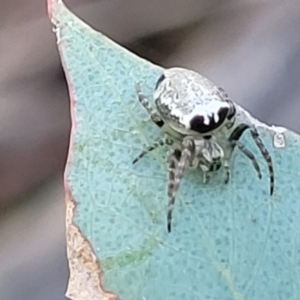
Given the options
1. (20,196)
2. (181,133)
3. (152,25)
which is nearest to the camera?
(181,133)

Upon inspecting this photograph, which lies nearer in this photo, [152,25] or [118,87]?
[118,87]

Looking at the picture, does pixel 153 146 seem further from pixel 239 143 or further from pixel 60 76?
pixel 60 76

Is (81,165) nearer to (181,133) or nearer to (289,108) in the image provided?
(181,133)

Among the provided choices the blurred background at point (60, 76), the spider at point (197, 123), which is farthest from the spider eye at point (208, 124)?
the blurred background at point (60, 76)

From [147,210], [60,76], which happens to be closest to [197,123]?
[147,210]

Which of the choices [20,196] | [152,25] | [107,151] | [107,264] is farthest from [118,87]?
[152,25]

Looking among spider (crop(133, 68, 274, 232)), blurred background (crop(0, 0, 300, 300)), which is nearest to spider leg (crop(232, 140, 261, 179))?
spider (crop(133, 68, 274, 232))

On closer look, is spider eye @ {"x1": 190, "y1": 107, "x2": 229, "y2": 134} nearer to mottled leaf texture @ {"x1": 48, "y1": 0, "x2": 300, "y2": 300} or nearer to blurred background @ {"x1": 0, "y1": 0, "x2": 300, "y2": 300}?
mottled leaf texture @ {"x1": 48, "y1": 0, "x2": 300, "y2": 300}

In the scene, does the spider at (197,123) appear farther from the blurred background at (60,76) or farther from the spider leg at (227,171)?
the blurred background at (60,76)
